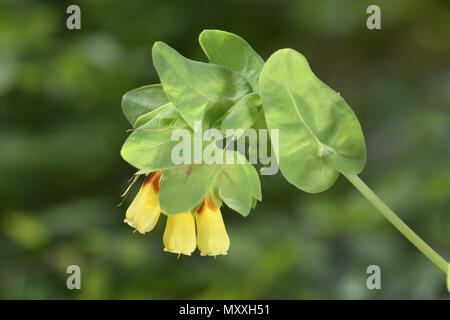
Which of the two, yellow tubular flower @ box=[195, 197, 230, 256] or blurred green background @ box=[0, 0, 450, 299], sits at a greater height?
blurred green background @ box=[0, 0, 450, 299]

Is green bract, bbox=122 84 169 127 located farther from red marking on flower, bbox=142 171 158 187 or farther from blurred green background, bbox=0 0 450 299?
blurred green background, bbox=0 0 450 299

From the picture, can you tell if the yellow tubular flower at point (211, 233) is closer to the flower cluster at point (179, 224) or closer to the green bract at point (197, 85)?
the flower cluster at point (179, 224)

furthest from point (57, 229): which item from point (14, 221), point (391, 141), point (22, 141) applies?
point (391, 141)

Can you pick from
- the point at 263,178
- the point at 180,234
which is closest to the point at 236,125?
the point at 180,234

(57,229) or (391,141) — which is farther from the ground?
(391,141)

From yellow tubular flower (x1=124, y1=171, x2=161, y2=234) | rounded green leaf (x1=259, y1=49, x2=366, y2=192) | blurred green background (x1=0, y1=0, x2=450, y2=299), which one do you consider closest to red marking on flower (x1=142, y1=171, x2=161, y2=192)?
yellow tubular flower (x1=124, y1=171, x2=161, y2=234)

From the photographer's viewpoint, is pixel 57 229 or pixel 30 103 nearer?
pixel 57 229

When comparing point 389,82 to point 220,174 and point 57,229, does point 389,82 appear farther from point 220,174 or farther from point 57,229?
point 220,174
